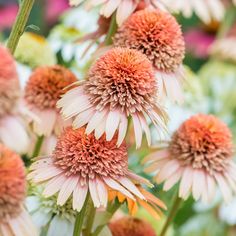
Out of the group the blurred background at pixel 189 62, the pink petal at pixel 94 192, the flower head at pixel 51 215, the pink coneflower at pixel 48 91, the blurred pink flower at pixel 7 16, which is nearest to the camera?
the pink petal at pixel 94 192

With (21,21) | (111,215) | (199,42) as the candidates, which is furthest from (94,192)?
(199,42)

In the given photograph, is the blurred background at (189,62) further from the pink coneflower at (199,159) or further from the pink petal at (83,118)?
the pink petal at (83,118)

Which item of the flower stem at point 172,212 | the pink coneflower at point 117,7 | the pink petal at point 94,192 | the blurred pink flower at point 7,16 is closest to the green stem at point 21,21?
the pink coneflower at point 117,7

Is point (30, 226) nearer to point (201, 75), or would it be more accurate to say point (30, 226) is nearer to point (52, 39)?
point (52, 39)

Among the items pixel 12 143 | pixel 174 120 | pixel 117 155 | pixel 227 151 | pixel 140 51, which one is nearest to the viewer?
pixel 12 143

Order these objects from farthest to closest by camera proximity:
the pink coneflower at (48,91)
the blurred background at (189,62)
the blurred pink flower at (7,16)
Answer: the blurred pink flower at (7,16) < the blurred background at (189,62) < the pink coneflower at (48,91)

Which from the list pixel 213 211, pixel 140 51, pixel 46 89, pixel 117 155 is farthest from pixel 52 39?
pixel 117 155

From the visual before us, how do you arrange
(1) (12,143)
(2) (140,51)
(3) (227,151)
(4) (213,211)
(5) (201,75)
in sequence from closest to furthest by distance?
(1) (12,143)
(2) (140,51)
(3) (227,151)
(4) (213,211)
(5) (201,75)
